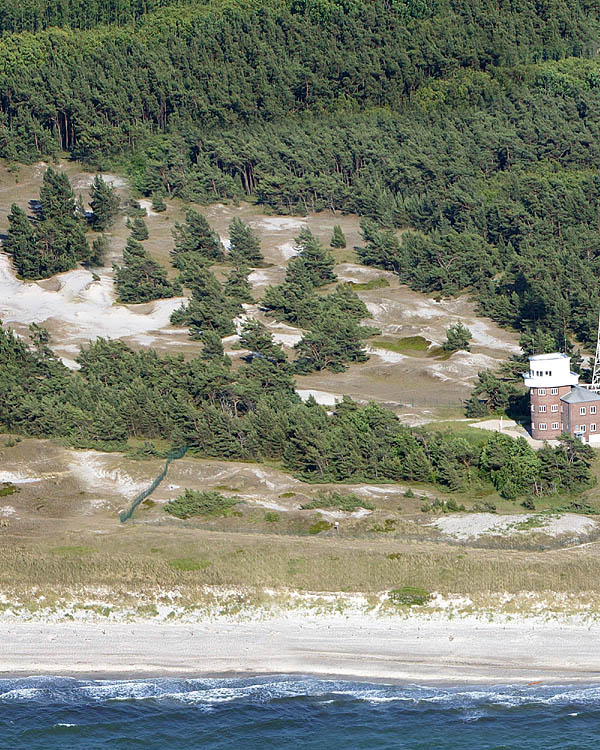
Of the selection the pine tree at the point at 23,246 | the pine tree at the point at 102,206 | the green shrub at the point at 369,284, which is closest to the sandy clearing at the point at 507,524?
the green shrub at the point at 369,284

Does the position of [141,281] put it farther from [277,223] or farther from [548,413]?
[548,413]

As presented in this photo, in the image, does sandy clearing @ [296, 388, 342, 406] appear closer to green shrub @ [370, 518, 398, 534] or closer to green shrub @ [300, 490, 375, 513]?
green shrub @ [300, 490, 375, 513]

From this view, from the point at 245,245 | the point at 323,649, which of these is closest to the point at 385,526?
the point at 323,649

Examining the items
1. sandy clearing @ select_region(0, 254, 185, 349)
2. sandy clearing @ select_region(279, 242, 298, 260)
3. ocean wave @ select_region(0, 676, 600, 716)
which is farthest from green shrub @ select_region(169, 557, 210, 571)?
sandy clearing @ select_region(279, 242, 298, 260)

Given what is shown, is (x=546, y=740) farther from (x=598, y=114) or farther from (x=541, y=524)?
(x=598, y=114)

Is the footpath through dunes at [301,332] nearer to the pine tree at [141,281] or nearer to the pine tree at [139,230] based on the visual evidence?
the pine tree at [139,230]
